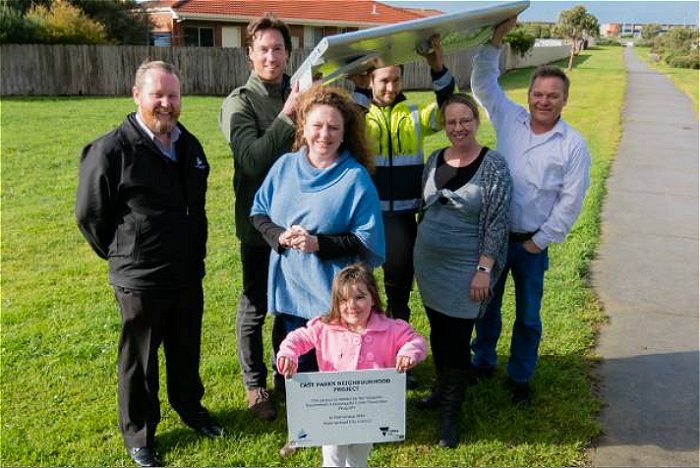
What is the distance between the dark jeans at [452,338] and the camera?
143 inches

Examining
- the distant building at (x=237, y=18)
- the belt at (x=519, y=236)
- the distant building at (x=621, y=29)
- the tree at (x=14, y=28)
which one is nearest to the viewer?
the belt at (x=519, y=236)

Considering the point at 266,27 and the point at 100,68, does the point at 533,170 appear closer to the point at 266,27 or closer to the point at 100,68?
the point at 266,27

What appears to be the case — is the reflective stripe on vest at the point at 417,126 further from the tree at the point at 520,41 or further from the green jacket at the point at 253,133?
the tree at the point at 520,41

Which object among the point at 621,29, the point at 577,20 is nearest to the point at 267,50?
A: the point at 577,20

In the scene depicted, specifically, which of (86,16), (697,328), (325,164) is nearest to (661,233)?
(697,328)

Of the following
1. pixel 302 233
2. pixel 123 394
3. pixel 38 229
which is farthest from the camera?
pixel 38 229

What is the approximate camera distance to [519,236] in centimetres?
377

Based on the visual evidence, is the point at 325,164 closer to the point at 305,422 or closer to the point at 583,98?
the point at 305,422

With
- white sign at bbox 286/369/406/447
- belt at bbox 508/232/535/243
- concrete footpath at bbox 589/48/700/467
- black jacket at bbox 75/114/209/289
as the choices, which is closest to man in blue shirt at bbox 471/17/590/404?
belt at bbox 508/232/535/243

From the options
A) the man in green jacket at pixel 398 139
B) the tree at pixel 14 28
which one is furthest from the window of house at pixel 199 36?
the man in green jacket at pixel 398 139

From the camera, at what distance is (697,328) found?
5.36 m

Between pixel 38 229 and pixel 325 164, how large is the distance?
5571mm

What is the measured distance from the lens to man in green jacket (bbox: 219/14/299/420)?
3340 mm

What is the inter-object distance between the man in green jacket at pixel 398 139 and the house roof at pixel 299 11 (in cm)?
2511
